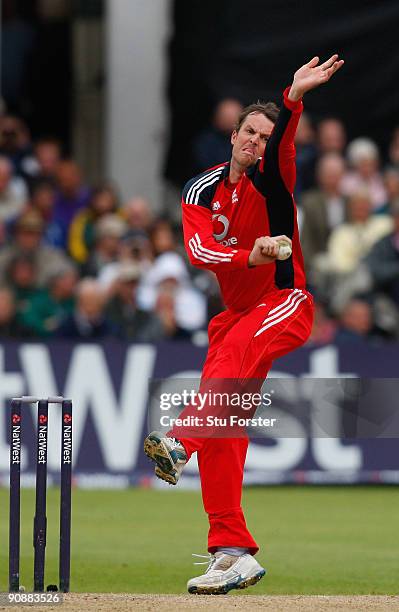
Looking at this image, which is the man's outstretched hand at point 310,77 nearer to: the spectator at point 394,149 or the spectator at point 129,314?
the spectator at point 129,314

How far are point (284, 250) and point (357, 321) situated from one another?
697cm

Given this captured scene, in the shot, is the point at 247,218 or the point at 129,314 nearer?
the point at 247,218

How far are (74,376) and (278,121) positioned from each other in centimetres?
637

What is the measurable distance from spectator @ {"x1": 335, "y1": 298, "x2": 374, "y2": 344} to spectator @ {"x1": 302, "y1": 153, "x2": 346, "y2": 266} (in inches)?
40.7

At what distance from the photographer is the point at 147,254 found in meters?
15.5

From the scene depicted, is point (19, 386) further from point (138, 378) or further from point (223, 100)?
point (223, 100)

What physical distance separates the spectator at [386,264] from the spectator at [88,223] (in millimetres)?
2805

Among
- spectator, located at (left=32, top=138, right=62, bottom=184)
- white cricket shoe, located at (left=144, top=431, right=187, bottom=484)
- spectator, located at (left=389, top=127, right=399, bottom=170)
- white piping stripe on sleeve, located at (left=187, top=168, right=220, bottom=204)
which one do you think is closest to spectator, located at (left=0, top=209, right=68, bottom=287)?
spectator, located at (left=32, top=138, right=62, bottom=184)

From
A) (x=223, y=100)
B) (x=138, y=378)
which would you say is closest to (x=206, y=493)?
(x=138, y=378)

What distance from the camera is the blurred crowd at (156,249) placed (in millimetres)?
14609

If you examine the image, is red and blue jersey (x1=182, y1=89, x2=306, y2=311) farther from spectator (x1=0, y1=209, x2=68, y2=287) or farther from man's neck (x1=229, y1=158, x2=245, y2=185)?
spectator (x1=0, y1=209, x2=68, y2=287)

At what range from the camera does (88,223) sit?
16.2m

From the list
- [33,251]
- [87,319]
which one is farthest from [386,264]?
[33,251]

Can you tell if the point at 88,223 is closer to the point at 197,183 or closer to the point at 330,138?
the point at 330,138
